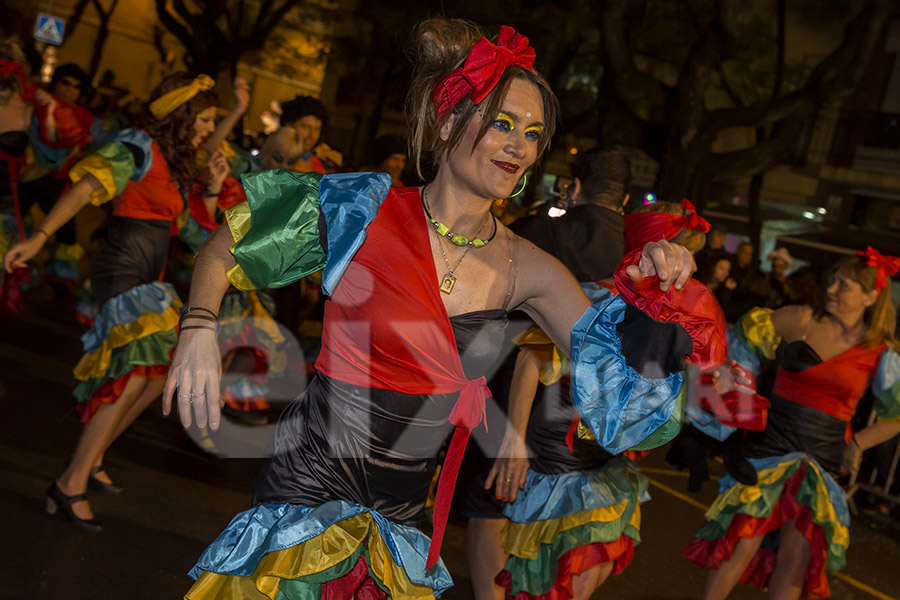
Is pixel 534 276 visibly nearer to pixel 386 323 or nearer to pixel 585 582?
pixel 386 323

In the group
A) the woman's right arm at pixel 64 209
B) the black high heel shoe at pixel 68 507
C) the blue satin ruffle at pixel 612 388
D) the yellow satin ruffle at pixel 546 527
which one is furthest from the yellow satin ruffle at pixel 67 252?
the blue satin ruffle at pixel 612 388

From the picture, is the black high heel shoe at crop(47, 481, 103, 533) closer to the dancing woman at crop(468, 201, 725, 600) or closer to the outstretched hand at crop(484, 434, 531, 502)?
the dancing woman at crop(468, 201, 725, 600)

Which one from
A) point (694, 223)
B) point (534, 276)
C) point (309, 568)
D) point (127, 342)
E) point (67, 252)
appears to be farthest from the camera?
point (67, 252)

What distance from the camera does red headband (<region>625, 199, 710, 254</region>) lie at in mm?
3701

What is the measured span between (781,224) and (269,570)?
22.9 m

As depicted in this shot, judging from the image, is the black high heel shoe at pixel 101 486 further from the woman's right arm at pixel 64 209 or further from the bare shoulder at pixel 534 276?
the bare shoulder at pixel 534 276

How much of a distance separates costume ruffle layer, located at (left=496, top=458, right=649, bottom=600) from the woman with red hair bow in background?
0.84 metres

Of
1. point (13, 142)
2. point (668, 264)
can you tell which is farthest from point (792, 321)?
point (13, 142)

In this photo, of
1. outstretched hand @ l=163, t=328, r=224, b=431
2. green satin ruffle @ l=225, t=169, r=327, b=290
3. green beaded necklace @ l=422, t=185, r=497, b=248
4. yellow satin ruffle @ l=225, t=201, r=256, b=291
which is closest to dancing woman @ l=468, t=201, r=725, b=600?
green beaded necklace @ l=422, t=185, r=497, b=248

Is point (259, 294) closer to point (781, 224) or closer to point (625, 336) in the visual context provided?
point (625, 336)

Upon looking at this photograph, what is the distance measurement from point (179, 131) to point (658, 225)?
249 centimetres

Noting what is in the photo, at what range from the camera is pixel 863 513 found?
7.48 metres

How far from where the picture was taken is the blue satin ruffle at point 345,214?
2.42 meters

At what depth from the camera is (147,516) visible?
449cm
